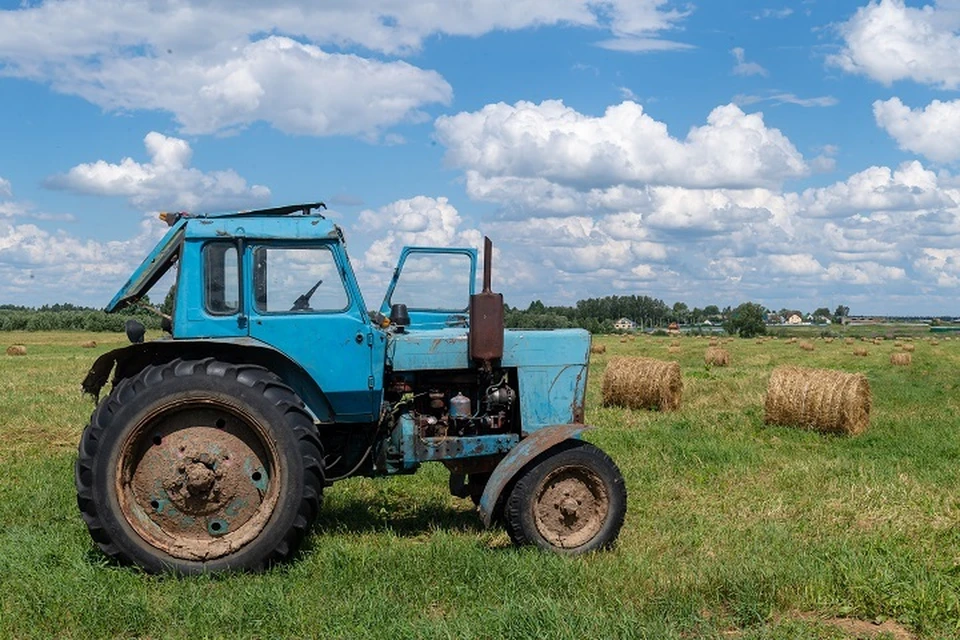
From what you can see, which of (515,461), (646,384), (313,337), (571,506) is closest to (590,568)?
(571,506)

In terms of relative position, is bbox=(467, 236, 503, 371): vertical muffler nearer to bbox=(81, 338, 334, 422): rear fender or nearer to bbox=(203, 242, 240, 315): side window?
bbox=(81, 338, 334, 422): rear fender

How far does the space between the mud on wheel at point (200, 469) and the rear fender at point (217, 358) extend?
204 mm

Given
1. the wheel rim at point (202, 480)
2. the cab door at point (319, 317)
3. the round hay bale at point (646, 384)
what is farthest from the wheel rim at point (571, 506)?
the round hay bale at point (646, 384)

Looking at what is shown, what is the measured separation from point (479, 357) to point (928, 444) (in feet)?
25.0

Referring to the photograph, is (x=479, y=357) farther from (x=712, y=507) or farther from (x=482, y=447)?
(x=712, y=507)

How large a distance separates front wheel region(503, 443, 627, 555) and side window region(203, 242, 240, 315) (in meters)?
2.39

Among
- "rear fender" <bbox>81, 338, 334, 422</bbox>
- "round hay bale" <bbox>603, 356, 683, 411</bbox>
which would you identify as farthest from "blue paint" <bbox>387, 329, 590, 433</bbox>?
"round hay bale" <bbox>603, 356, 683, 411</bbox>

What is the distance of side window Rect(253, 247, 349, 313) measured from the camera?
6.34 metres

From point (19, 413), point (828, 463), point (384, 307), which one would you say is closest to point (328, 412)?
point (384, 307)

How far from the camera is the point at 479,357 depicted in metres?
6.78

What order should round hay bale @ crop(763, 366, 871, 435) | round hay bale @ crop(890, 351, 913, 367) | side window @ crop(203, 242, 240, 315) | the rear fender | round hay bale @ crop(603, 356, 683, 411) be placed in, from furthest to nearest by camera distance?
round hay bale @ crop(890, 351, 913, 367) < round hay bale @ crop(603, 356, 683, 411) < round hay bale @ crop(763, 366, 871, 435) < side window @ crop(203, 242, 240, 315) < the rear fender

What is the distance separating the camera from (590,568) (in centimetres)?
592

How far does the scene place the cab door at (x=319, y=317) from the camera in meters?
6.31

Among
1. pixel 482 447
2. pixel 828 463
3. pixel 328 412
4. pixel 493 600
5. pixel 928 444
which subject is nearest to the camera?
pixel 493 600
